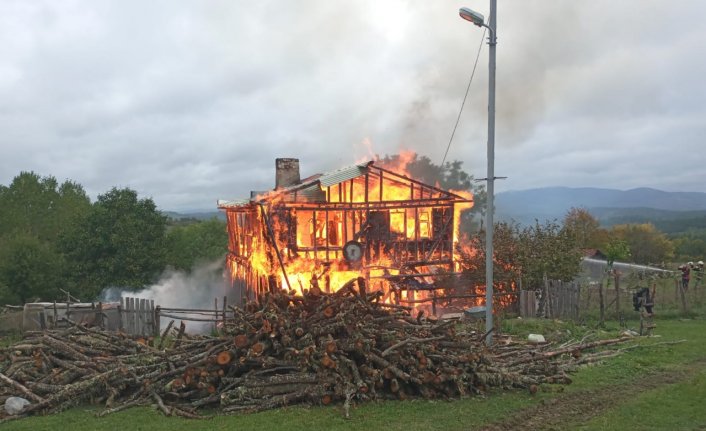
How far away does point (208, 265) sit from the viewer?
153ft

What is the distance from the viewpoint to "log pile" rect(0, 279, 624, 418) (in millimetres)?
10492

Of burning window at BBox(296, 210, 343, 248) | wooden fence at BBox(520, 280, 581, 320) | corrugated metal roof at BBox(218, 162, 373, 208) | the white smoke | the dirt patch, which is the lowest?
the white smoke

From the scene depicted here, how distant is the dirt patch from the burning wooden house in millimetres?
12835

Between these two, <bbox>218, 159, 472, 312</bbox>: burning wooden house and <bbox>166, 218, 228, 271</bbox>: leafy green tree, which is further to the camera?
<bbox>166, 218, 228, 271</bbox>: leafy green tree

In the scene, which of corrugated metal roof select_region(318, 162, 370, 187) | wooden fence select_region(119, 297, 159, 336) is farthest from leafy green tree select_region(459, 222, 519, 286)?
wooden fence select_region(119, 297, 159, 336)

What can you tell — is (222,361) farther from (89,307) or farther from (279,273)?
(279,273)

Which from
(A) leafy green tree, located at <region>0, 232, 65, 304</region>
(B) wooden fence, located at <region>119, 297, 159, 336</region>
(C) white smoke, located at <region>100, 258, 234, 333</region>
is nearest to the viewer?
(B) wooden fence, located at <region>119, 297, 159, 336</region>

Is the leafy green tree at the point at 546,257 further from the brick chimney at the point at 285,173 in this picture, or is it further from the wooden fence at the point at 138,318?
Answer: the wooden fence at the point at 138,318

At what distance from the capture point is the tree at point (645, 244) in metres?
65.8

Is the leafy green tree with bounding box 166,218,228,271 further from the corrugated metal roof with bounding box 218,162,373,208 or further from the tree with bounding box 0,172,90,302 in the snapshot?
the corrugated metal roof with bounding box 218,162,373,208

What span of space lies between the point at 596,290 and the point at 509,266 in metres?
3.66

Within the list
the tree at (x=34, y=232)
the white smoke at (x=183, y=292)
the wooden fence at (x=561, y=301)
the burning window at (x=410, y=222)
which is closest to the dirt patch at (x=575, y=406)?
the wooden fence at (x=561, y=301)

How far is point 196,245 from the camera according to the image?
51.7 metres

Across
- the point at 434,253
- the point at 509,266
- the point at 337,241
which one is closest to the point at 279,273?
the point at 337,241
